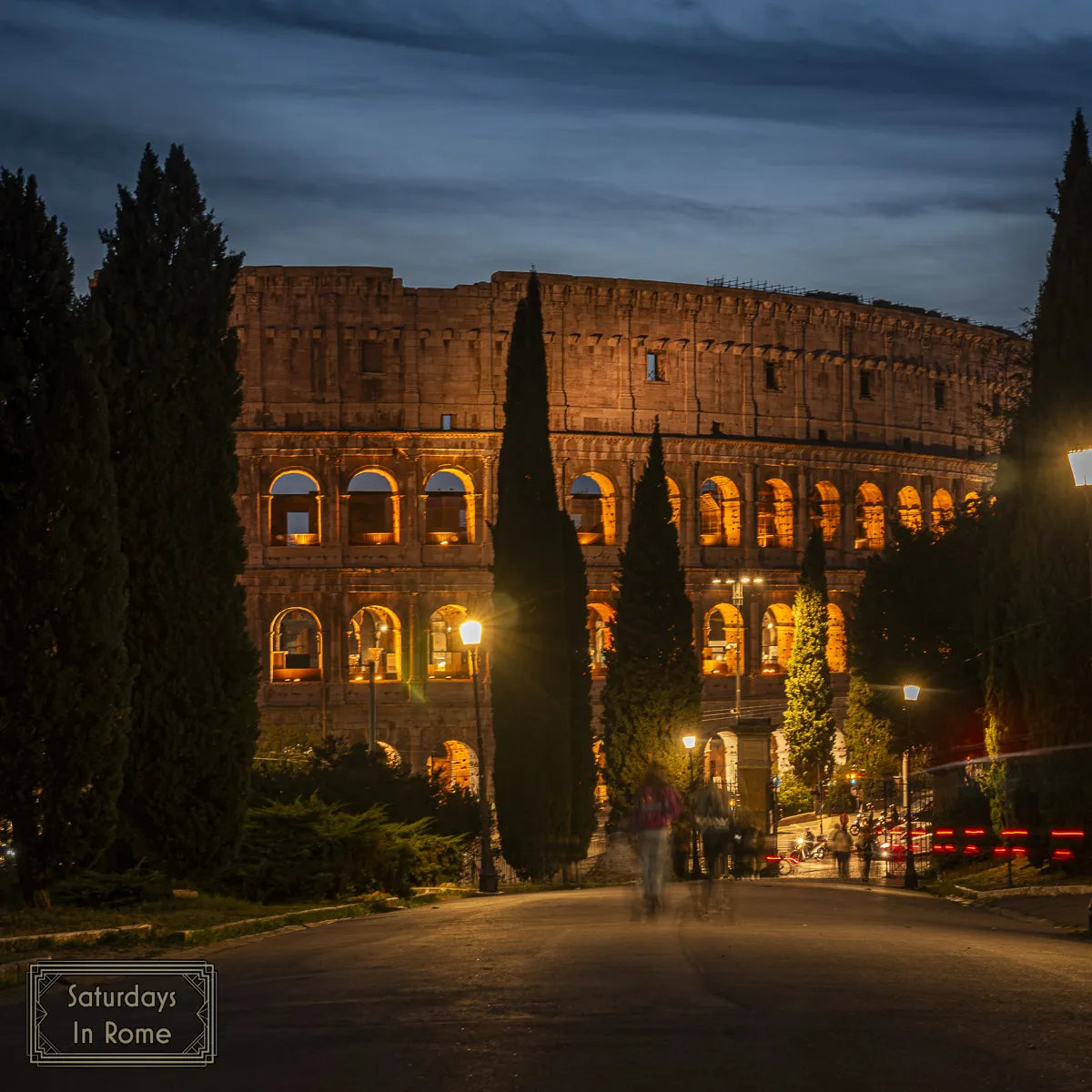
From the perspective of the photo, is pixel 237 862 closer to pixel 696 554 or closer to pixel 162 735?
pixel 162 735

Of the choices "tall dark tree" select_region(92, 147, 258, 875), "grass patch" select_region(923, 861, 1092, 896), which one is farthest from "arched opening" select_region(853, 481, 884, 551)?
"tall dark tree" select_region(92, 147, 258, 875)

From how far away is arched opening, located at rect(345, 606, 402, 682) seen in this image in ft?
186

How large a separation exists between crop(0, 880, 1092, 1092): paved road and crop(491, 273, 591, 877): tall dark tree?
64.3 ft

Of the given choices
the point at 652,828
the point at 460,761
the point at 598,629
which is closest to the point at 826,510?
the point at 598,629

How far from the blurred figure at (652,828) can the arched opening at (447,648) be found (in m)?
41.6

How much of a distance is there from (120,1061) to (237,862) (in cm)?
1170

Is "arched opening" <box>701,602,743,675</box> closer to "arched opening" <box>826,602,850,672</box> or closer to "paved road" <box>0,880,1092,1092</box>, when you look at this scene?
"arched opening" <box>826,602,850,672</box>

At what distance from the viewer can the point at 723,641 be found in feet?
204

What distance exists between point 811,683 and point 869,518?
11235mm

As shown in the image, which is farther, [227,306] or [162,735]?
[227,306]

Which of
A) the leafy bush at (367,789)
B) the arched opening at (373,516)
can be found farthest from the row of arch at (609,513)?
the leafy bush at (367,789)

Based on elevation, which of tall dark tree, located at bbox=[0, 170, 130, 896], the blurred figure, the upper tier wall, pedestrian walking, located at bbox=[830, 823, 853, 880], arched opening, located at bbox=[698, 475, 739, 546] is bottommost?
pedestrian walking, located at bbox=[830, 823, 853, 880]

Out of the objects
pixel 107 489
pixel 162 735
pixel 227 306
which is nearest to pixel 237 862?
pixel 162 735

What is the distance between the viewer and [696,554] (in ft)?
199
